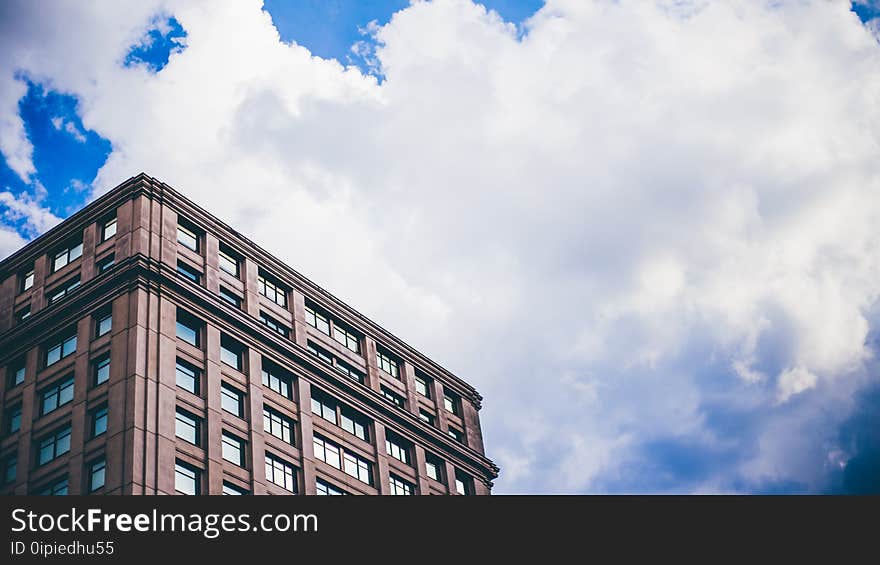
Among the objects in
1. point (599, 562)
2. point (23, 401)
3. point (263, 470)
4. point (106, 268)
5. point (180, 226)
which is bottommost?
point (599, 562)

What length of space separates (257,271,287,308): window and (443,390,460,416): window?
61.5ft

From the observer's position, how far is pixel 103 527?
30.5 metres

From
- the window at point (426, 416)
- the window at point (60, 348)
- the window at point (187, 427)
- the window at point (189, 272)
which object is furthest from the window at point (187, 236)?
the window at point (426, 416)

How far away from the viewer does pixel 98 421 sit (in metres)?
56.4

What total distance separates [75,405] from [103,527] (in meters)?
28.9

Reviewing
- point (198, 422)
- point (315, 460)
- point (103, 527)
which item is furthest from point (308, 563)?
point (315, 460)

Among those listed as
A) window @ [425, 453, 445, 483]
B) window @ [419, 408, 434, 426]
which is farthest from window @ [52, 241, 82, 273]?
window @ [425, 453, 445, 483]

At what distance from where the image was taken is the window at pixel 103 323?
6097 centimetres

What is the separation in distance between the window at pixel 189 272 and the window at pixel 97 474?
570 inches

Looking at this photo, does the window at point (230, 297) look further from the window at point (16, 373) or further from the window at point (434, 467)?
the window at point (434, 467)

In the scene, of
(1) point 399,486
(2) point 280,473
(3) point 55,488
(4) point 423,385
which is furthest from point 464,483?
(3) point 55,488

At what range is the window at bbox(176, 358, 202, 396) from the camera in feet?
195

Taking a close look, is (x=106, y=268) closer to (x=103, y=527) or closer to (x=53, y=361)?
(x=53, y=361)

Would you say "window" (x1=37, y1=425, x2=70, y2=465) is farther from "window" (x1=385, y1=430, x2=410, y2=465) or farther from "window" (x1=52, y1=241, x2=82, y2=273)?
"window" (x1=385, y1=430, x2=410, y2=465)
